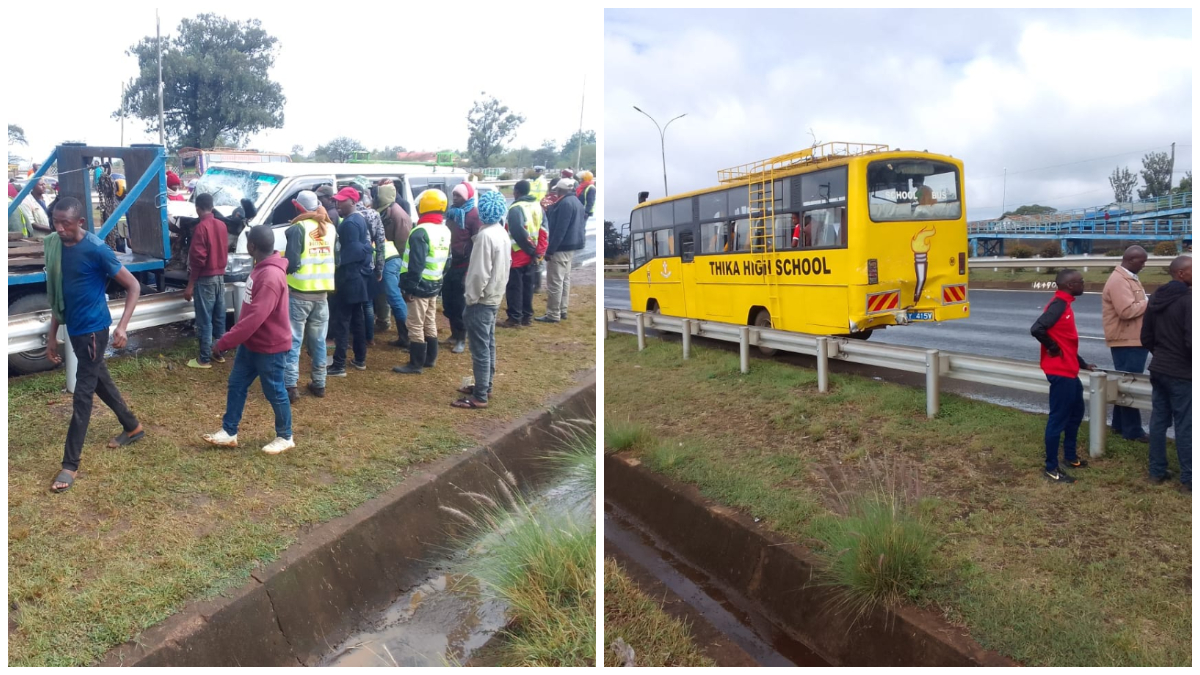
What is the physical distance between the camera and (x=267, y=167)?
25.0 ft

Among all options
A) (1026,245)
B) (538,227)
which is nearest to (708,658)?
(538,227)

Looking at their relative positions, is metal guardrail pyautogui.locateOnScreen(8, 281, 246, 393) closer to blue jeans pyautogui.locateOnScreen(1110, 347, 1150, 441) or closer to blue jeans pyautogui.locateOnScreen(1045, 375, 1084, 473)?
blue jeans pyautogui.locateOnScreen(1045, 375, 1084, 473)

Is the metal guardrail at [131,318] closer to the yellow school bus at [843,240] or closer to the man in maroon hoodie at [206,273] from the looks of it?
the man in maroon hoodie at [206,273]

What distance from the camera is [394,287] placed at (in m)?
7.02

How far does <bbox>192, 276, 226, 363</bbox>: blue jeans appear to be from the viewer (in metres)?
5.96

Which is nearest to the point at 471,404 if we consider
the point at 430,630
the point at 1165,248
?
the point at 430,630

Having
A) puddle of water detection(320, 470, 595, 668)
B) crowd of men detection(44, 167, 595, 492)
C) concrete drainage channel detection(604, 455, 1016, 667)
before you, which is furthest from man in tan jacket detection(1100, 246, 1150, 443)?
crowd of men detection(44, 167, 595, 492)

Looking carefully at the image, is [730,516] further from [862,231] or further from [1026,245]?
[1026,245]

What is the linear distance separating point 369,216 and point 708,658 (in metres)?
4.55

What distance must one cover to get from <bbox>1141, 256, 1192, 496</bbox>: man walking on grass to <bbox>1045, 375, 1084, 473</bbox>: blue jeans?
346 mm

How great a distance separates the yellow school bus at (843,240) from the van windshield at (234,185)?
500cm

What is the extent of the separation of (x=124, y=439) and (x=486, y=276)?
225 cm

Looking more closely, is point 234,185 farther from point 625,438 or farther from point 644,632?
point 644,632

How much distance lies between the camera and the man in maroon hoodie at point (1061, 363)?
457cm
